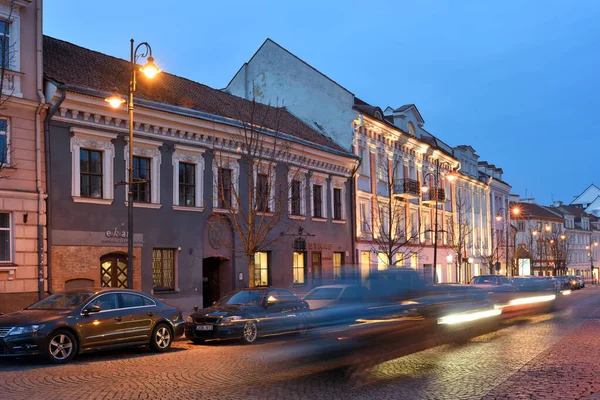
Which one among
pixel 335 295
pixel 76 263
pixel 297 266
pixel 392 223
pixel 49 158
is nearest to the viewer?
pixel 335 295

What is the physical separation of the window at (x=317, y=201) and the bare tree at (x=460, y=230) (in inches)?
751

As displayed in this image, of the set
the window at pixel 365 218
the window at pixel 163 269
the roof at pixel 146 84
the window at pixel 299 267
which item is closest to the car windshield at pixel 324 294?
the window at pixel 163 269

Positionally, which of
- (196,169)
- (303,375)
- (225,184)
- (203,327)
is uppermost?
(196,169)

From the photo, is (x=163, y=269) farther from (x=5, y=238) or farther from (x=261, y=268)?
(x=5, y=238)

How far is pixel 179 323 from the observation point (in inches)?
661

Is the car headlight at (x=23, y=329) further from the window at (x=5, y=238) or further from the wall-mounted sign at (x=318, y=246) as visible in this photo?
the wall-mounted sign at (x=318, y=246)

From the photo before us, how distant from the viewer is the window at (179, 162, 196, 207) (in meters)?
27.3

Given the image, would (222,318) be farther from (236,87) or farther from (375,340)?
(236,87)

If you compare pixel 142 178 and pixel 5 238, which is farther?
pixel 142 178

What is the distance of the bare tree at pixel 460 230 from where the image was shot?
53.7m

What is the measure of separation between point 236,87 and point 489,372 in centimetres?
3343

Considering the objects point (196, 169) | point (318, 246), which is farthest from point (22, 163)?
point (318, 246)

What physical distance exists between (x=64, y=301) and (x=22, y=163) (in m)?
7.91

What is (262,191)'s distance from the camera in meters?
28.5
